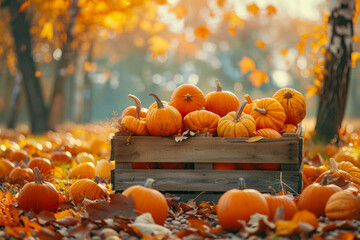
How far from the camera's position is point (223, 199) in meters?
2.75

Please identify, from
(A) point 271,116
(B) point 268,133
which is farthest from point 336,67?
→ (B) point 268,133

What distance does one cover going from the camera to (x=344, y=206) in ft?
8.89

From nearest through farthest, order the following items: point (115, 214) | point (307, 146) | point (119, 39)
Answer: point (115, 214) → point (307, 146) → point (119, 39)

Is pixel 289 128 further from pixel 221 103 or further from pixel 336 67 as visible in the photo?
pixel 336 67

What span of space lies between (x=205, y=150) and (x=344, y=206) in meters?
1.13

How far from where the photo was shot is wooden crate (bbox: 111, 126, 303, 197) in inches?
135

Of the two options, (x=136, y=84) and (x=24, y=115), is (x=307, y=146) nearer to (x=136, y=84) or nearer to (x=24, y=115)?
(x=24, y=115)

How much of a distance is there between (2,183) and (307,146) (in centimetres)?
389

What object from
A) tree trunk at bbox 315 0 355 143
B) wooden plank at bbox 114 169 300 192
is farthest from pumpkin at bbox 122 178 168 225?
tree trunk at bbox 315 0 355 143

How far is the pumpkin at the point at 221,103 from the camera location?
3.85 metres

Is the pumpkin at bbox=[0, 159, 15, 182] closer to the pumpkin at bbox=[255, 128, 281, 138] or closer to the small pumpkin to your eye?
the small pumpkin

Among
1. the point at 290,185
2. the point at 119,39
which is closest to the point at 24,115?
the point at 119,39

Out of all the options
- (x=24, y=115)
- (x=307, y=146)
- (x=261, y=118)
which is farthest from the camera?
(x=24, y=115)

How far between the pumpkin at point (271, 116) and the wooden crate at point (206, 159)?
0.91 ft
